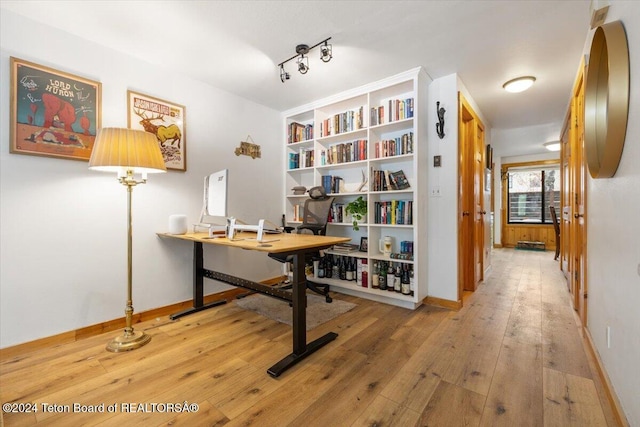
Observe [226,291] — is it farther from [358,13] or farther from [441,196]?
[358,13]

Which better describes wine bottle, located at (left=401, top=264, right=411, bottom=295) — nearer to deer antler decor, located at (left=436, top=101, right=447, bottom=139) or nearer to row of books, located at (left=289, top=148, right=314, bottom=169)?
deer antler decor, located at (left=436, top=101, right=447, bottom=139)

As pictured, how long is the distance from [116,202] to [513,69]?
383 cm

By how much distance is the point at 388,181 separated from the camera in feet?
9.80

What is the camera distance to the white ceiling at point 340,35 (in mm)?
1823

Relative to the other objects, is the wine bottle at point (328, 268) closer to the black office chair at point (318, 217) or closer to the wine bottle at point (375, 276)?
the black office chair at point (318, 217)

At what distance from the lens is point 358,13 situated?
1.88 metres

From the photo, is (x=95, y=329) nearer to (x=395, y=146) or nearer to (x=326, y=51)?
(x=326, y=51)

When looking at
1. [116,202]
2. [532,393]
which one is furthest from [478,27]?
[116,202]

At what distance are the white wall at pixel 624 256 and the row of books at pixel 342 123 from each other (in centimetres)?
203

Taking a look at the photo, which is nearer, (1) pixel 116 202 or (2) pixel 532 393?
(2) pixel 532 393

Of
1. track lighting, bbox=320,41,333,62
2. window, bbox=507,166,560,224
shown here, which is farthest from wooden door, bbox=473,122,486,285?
window, bbox=507,166,560,224

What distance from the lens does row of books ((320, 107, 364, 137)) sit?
3.13 m

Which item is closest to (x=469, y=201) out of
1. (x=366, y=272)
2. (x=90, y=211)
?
(x=366, y=272)

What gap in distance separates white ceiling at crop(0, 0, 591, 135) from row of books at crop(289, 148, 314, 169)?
911 millimetres
